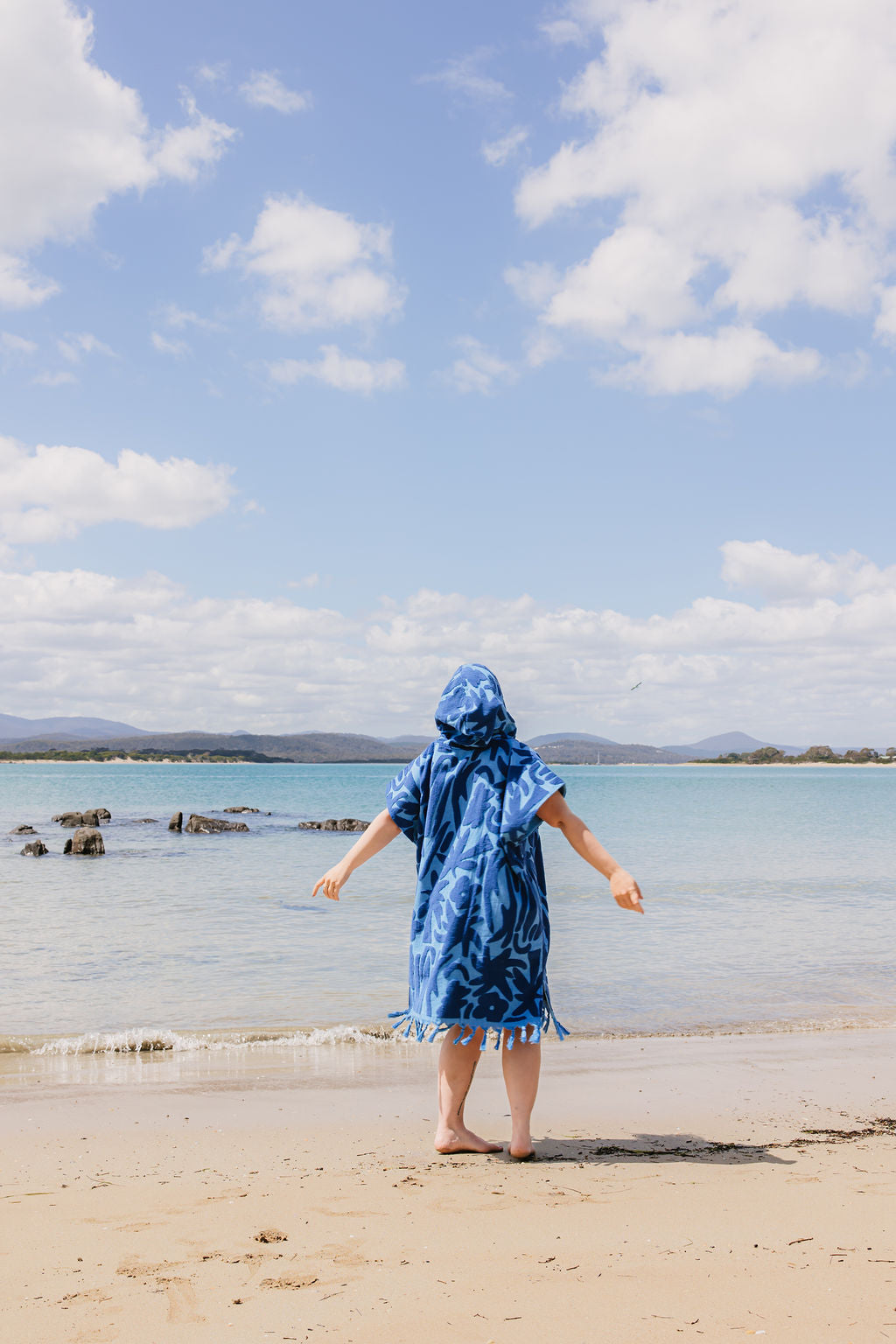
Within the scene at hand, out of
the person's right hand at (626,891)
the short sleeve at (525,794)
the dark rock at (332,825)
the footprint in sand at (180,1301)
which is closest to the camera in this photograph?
the footprint in sand at (180,1301)

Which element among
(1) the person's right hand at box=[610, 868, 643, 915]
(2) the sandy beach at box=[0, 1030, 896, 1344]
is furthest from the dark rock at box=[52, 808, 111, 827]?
(1) the person's right hand at box=[610, 868, 643, 915]

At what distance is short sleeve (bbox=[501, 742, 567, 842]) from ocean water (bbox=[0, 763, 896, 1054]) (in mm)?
3569

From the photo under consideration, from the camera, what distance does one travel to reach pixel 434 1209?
11.4 ft

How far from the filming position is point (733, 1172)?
13.0ft

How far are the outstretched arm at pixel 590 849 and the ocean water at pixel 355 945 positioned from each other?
11.7 ft

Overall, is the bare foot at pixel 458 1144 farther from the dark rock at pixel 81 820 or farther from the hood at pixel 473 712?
the dark rock at pixel 81 820

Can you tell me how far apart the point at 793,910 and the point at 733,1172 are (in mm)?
10364

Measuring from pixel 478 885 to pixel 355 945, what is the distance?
7.00 metres

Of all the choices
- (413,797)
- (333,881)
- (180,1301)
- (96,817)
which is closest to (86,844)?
(96,817)

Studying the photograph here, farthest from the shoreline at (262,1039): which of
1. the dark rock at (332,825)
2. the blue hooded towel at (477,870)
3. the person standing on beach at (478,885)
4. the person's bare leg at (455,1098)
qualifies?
the dark rock at (332,825)

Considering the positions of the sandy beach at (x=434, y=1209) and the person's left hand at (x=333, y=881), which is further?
the person's left hand at (x=333, y=881)

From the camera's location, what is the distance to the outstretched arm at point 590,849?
387 centimetres

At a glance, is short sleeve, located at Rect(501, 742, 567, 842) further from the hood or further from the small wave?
the small wave

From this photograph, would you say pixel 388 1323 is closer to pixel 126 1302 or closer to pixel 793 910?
pixel 126 1302
